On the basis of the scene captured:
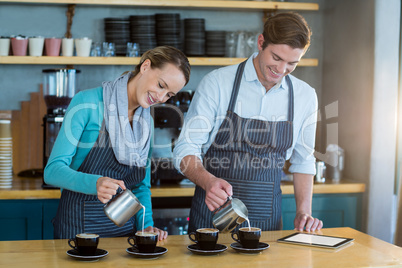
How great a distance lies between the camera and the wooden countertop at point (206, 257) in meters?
1.54

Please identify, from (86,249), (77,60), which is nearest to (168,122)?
(77,60)

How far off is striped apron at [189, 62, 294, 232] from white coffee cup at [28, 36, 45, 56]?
156 centimetres

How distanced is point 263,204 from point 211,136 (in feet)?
1.21

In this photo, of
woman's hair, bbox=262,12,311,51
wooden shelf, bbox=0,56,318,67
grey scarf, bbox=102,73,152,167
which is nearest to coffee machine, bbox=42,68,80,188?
wooden shelf, bbox=0,56,318,67

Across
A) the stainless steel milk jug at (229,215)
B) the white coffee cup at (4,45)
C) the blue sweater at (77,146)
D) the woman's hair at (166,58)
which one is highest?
the white coffee cup at (4,45)

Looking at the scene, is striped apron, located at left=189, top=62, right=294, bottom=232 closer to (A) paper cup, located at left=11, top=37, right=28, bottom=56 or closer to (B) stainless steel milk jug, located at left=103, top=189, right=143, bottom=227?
(B) stainless steel milk jug, located at left=103, top=189, right=143, bottom=227

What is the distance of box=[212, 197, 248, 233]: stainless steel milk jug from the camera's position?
1.68m

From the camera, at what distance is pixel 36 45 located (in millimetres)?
3291

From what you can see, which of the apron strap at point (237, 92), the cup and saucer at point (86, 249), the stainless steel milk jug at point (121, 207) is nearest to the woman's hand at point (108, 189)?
the stainless steel milk jug at point (121, 207)

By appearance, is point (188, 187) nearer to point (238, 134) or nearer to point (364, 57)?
point (238, 134)

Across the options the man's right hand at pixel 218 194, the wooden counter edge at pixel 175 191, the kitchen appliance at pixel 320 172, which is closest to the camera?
the man's right hand at pixel 218 194

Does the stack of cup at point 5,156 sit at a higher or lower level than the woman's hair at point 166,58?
lower

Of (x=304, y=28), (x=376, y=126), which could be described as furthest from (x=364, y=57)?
(x=304, y=28)

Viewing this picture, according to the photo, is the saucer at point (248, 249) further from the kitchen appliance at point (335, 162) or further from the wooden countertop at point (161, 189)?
the kitchen appliance at point (335, 162)
